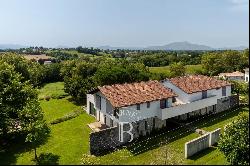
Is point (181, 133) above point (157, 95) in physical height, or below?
below

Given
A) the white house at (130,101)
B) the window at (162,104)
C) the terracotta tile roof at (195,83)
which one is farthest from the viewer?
the terracotta tile roof at (195,83)

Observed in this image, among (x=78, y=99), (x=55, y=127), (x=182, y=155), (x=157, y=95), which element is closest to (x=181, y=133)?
(x=157, y=95)

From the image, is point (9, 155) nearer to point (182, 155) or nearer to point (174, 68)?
point (182, 155)

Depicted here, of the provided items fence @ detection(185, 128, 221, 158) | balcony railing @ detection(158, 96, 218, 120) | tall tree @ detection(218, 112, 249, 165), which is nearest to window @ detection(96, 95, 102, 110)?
balcony railing @ detection(158, 96, 218, 120)

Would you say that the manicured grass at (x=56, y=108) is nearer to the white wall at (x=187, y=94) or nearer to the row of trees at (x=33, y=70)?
the row of trees at (x=33, y=70)

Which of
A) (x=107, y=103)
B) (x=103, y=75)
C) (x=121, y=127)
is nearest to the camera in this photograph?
(x=121, y=127)

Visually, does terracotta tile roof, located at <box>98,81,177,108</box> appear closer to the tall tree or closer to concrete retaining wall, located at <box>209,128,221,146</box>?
concrete retaining wall, located at <box>209,128,221,146</box>

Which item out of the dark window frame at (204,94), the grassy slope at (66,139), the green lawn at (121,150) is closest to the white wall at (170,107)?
the dark window frame at (204,94)

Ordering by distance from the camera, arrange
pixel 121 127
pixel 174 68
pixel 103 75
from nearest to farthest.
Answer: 1. pixel 121 127
2. pixel 103 75
3. pixel 174 68

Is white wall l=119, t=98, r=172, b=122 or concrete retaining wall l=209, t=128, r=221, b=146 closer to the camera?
concrete retaining wall l=209, t=128, r=221, b=146
